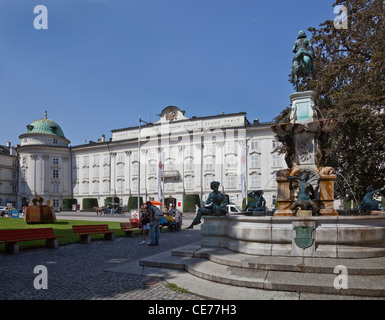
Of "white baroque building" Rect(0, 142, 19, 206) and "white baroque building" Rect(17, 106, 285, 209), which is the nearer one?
"white baroque building" Rect(17, 106, 285, 209)

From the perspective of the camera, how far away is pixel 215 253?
789cm

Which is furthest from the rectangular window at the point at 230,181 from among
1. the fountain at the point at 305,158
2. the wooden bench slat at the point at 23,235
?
the wooden bench slat at the point at 23,235

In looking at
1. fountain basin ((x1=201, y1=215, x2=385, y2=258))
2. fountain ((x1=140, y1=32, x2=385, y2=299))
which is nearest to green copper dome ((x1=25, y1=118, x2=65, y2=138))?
fountain ((x1=140, y1=32, x2=385, y2=299))

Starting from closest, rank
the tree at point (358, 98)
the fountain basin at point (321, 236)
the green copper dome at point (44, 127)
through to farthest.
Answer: the fountain basin at point (321, 236), the tree at point (358, 98), the green copper dome at point (44, 127)

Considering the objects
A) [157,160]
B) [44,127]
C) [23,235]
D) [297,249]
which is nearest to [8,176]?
[44,127]

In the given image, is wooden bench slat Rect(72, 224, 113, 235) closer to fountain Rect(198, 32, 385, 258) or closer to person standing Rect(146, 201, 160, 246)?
person standing Rect(146, 201, 160, 246)

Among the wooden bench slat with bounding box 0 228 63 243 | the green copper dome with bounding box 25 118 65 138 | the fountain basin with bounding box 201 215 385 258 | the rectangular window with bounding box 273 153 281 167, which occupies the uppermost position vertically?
the green copper dome with bounding box 25 118 65 138

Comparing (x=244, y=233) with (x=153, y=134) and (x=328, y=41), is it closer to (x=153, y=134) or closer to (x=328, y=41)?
(x=328, y=41)

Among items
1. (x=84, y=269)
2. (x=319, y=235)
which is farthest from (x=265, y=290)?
(x=84, y=269)

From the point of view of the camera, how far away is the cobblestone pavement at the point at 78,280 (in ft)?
18.6

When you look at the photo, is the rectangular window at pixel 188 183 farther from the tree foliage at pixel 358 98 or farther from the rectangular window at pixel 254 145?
the tree foliage at pixel 358 98

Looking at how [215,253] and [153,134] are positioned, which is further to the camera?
[153,134]

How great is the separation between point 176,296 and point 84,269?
342 centimetres

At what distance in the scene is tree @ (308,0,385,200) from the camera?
16375 millimetres
